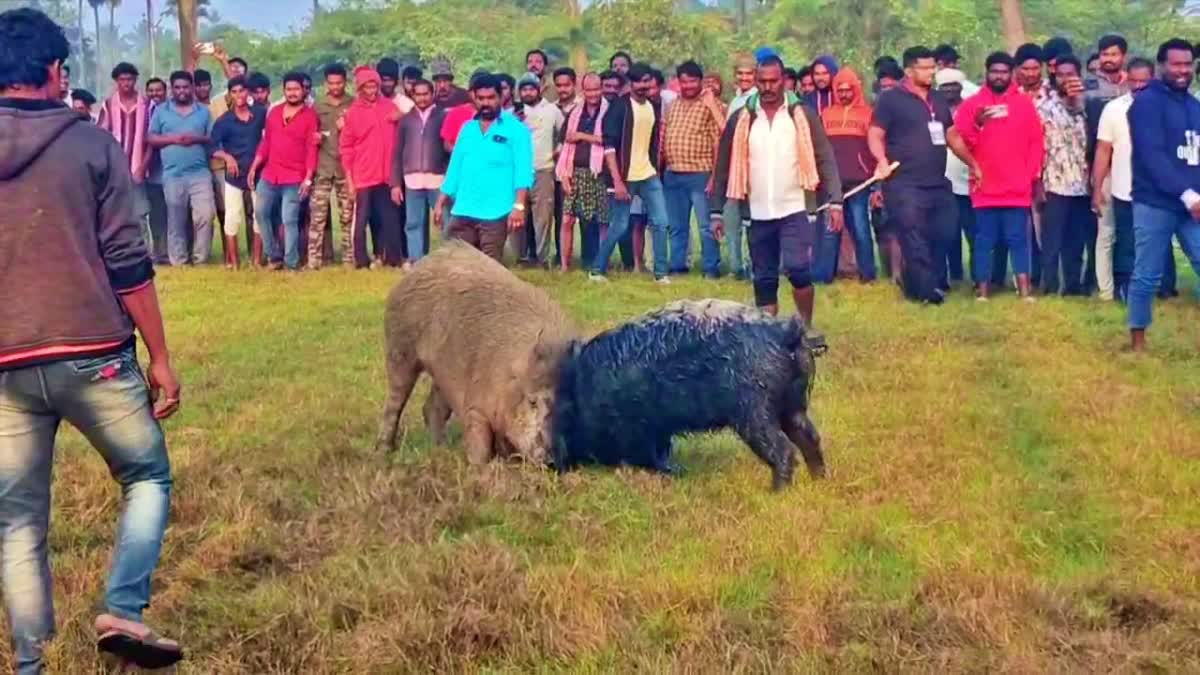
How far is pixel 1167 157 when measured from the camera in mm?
9539

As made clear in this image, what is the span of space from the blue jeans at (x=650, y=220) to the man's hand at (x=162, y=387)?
9931 millimetres

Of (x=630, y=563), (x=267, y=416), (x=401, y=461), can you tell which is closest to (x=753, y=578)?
(x=630, y=563)

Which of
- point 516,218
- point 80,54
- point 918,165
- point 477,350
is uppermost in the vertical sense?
point 80,54

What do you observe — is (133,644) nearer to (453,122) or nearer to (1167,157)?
(1167,157)

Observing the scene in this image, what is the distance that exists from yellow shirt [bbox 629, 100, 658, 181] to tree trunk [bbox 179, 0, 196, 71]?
10470mm

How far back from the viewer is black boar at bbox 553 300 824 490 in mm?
6863

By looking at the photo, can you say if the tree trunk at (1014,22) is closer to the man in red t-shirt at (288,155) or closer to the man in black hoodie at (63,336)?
the man in red t-shirt at (288,155)

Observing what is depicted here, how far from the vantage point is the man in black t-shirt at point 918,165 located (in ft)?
41.5

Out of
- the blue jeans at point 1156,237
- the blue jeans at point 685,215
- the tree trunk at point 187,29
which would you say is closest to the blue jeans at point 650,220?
the blue jeans at point 685,215

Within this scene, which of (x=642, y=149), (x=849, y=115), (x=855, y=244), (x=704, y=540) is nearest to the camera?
(x=704, y=540)

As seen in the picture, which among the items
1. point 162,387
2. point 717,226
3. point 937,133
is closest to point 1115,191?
point 937,133

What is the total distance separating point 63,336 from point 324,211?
11.5 meters

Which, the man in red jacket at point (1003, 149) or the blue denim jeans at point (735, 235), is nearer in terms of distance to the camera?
the man in red jacket at point (1003, 149)

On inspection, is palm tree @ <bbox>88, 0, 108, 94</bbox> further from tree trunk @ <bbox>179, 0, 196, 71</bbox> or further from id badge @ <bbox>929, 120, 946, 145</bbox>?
id badge @ <bbox>929, 120, 946, 145</bbox>
